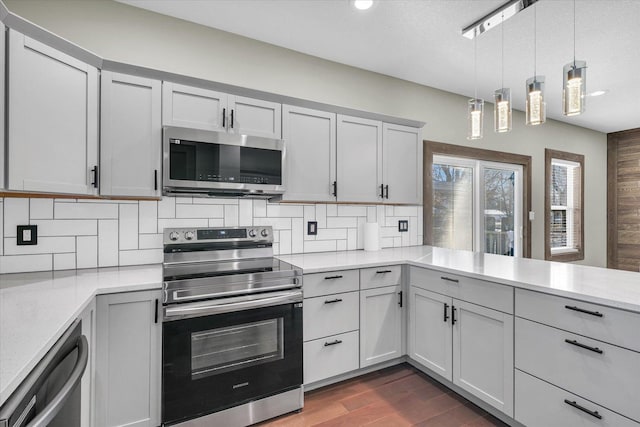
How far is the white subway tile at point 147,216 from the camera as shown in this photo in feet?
7.25

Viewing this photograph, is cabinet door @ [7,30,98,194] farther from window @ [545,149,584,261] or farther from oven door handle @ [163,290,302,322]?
window @ [545,149,584,261]

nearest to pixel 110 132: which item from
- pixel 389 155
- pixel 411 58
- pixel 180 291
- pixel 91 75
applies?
pixel 91 75

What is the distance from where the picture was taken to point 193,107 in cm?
212

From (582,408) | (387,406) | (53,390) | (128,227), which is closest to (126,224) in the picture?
(128,227)

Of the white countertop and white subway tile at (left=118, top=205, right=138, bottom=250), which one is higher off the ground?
white subway tile at (left=118, top=205, right=138, bottom=250)

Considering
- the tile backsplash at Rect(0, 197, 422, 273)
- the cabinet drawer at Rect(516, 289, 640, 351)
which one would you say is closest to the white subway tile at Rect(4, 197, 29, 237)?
the tile backsplash at Rect(0, 197, 422, 273)

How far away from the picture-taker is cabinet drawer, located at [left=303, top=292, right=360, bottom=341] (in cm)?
216

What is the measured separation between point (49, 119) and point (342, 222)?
7.05 feet

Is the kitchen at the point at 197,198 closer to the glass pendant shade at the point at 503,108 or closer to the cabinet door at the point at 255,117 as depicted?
the cabinet door at the point at 255,117

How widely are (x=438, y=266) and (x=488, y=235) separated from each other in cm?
219

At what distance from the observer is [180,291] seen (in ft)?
5.54

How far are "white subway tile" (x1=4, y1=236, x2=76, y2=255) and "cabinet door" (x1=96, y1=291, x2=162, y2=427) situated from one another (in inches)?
26.3

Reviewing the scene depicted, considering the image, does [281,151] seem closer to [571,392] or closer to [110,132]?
[110,132]

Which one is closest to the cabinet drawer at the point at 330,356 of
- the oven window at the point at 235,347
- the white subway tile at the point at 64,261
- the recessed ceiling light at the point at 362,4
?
the oven window at the point at 235,347
